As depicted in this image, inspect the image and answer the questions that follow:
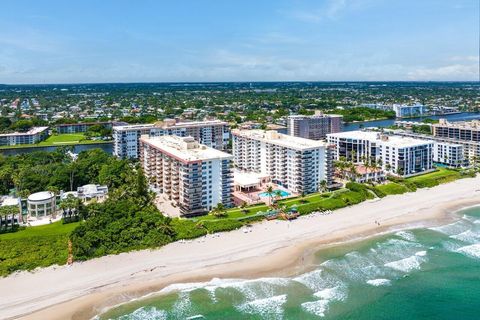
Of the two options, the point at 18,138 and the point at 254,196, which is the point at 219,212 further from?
the point at 18,138

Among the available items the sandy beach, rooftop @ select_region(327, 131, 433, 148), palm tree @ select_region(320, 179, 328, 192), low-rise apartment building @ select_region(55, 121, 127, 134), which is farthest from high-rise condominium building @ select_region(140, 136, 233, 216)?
low-rise apartment building @ select_region(55, 121, 127, 134)

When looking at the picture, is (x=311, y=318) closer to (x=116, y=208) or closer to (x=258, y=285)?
(x=258, y=285)

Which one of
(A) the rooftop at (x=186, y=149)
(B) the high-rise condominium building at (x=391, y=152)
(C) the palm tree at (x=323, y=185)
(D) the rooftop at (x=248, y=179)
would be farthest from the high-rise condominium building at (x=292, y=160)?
(B) the high-rise condominium building at (x=391, y=152)

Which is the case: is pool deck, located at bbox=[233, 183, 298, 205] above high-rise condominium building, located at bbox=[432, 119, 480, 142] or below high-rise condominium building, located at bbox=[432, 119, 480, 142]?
below

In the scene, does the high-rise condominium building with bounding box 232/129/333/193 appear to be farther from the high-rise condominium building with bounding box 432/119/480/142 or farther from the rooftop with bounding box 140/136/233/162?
the high-rise condominium building with bounding box 432/119/480/142

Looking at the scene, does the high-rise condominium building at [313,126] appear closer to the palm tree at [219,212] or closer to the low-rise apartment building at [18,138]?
the palm tree at [219,212]

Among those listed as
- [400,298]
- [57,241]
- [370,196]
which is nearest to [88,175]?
[57,241]

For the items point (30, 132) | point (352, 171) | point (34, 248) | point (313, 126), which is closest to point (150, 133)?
point (313, 126)
